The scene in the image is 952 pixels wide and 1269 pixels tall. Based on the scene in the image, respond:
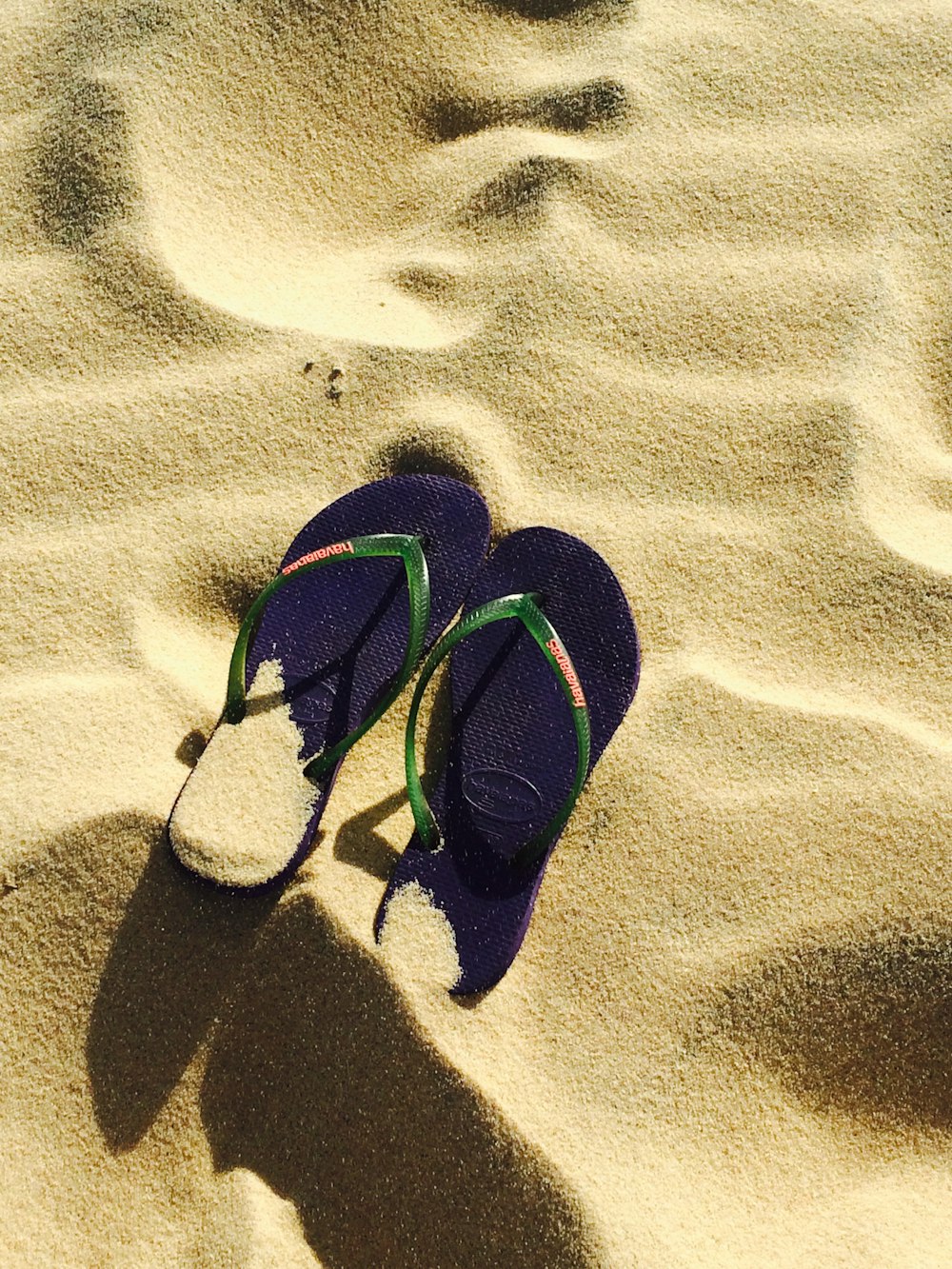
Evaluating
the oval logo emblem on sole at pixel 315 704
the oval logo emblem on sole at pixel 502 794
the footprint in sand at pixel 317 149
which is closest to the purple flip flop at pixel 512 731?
the oval logo emblem on sole at pixel 502 794

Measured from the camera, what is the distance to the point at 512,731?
148 cm

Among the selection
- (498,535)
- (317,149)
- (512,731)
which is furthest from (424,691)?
(317,149)

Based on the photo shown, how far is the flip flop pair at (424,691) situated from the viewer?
4.49 feet

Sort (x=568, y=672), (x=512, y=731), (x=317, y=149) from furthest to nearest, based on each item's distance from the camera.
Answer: (x=317, y=149), (x=512, y=731), (x=568, y=672)

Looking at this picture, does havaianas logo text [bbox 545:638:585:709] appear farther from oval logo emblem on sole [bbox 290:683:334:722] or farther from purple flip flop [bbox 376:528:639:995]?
oval logo emblem on sole [bbox 290:683:334:722]

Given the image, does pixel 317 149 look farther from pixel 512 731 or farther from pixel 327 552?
pixel 512 731

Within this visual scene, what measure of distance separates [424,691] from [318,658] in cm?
18

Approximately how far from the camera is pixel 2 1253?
4.05 ft

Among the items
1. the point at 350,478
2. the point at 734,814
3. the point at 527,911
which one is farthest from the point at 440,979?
the point at 350,478

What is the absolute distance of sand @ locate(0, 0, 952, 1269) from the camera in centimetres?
127

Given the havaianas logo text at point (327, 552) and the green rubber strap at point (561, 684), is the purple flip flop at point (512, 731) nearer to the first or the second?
the green rubber strap at point (561, 684)

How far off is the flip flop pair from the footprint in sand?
1.17 feet

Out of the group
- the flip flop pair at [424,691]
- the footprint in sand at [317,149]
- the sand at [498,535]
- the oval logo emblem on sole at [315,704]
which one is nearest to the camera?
the sand at [498,535]

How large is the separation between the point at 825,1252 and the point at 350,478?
1.13 metres
